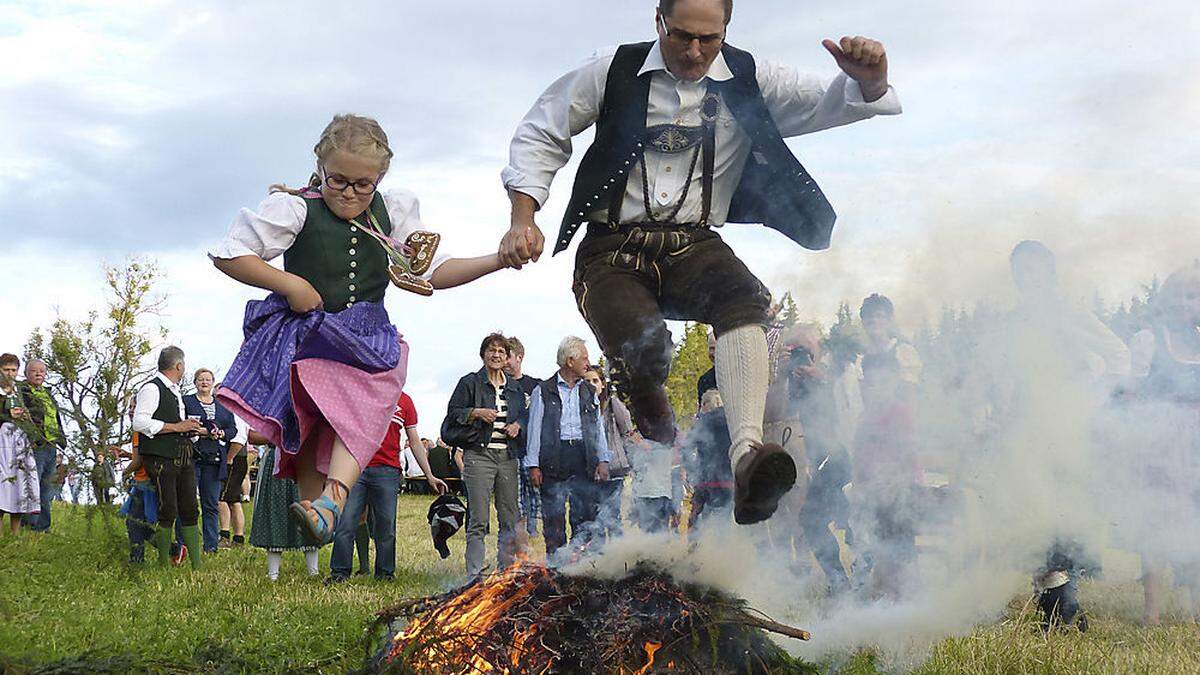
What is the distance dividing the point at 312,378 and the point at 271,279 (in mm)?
407

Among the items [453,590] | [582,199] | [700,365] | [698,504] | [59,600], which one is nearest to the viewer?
[453,590]

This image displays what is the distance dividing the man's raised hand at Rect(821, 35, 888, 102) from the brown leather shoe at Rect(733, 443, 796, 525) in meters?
1.43

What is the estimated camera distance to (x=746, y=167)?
4344 millimetres

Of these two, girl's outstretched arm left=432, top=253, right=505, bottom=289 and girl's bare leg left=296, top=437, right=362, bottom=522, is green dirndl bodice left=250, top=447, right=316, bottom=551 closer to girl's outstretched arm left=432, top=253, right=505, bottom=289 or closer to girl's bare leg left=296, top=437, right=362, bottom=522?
girl's bare leg left=296, top=437, right=362, bottom=522

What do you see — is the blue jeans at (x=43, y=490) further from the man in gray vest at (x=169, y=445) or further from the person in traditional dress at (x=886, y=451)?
the person in traditional dress at (x=886, y=451)

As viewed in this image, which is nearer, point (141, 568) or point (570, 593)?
point (570, 593)

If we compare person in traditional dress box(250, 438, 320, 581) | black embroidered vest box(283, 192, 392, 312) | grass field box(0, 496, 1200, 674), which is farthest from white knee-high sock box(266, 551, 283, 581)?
black embroidered vest box(283, 192, 392, 312)

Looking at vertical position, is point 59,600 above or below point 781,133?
below

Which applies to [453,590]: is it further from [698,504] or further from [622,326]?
[698,504]

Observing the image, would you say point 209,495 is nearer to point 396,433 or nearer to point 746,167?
point 396,433

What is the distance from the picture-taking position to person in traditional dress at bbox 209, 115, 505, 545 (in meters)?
4.18

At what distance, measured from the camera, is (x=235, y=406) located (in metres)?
4.24

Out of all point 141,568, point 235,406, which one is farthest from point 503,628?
point 141,568

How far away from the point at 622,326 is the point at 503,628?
113 cm
